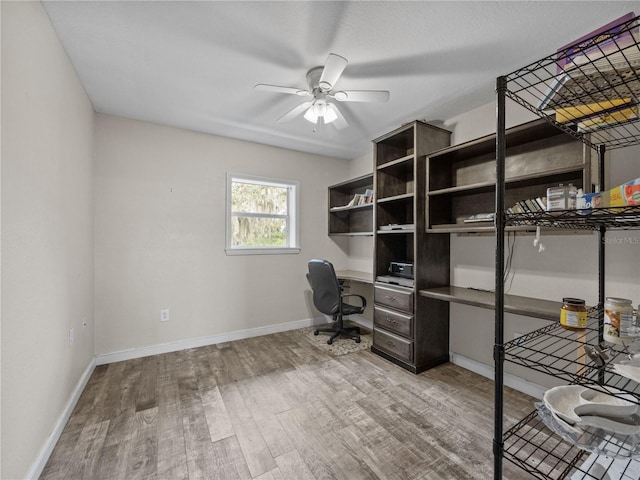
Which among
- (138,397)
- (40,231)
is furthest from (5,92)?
(138,397)

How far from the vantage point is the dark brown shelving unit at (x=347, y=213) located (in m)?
3.86

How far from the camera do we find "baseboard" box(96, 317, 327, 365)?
108 inches

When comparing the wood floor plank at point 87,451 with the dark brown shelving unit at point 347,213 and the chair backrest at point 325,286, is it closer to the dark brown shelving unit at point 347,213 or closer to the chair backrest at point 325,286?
the chair backrest at point 325,286

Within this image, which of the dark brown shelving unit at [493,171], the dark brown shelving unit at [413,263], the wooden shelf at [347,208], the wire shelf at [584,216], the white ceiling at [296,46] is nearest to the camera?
the wire shelf at [584,216]

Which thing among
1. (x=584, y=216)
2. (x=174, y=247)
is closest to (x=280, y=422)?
(x=584, y=216)

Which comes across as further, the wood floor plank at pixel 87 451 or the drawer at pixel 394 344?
the drawer at pixel 394 344

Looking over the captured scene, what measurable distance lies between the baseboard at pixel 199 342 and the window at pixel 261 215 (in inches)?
38.3

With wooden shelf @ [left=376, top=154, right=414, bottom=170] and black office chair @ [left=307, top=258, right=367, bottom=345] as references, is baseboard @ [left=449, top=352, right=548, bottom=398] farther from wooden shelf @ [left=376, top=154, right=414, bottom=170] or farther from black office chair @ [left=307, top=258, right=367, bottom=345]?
wooden shelf @ [left=376, top=154, right=414, bottom=170]

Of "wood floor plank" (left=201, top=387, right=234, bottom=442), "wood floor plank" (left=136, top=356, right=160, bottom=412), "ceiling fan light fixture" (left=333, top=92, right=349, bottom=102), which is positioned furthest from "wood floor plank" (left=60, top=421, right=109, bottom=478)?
"ceiling fan light fixture" (left=333, top=92, right=349, bottom=102)

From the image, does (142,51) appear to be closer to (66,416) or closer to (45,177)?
(45,177)

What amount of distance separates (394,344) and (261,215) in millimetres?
2217

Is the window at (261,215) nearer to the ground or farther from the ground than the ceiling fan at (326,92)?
nearer to the ground

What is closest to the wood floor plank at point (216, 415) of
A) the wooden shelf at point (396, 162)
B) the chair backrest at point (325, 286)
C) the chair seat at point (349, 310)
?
the chair backrest at point (325, 286)

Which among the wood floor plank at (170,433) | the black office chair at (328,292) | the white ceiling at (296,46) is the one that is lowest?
the wood floor plank at (170,433)
